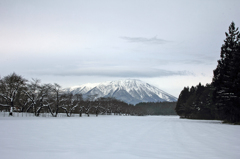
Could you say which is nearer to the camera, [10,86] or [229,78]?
[229,78]

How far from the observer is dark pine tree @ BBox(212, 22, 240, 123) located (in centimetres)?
4766

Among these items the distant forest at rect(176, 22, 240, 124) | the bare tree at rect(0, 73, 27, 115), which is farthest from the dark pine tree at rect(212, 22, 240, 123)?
the bare tree at rect(0, 73, 27, 115)

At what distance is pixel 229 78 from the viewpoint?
49531 mm

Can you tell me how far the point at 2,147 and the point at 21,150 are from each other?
1.44 metres

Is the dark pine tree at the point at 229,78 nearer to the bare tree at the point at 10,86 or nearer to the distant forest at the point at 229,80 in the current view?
the distant forest at the point at 229,80

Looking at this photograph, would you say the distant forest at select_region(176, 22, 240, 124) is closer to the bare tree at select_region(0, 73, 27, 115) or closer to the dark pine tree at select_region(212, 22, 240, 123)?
the dark pine tree at select_region(212, 22, 240, 123)

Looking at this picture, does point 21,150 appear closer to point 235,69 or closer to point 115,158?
point 115,158

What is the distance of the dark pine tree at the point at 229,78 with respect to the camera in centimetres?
4766

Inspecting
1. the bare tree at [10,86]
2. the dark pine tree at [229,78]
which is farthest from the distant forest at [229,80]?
the bare tree at [10,86]

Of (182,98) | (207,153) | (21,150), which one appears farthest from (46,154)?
(182,98)

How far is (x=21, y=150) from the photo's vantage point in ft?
40.7

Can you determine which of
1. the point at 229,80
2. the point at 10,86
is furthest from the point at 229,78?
the point at 10,86

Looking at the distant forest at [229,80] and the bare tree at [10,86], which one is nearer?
the distant forest at [229,80]

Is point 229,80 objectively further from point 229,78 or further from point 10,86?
point 10,86
